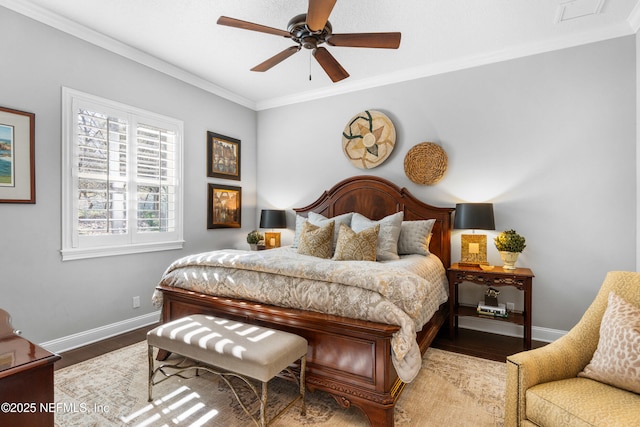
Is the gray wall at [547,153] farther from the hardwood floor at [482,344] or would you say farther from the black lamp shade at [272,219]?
the black lamp shade at [272,219]

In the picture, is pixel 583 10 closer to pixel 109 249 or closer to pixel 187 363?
pixel 187 363

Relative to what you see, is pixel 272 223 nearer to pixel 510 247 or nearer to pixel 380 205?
pixel 380 205

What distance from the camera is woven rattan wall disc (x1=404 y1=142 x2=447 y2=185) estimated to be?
12.2ft

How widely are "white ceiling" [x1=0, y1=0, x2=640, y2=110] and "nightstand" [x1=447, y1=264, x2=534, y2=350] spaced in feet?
7.32

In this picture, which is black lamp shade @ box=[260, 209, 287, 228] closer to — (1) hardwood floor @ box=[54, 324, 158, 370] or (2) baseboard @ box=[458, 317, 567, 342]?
(1) hardwood floor @ box=[54, 324, 158, 370]

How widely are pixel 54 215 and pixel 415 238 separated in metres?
3.37

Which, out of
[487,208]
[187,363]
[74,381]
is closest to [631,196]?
[487,208]

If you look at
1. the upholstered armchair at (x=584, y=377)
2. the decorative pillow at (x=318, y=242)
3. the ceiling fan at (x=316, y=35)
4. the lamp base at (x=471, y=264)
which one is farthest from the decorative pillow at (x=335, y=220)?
the upholstered armchair at (x=584, y=377)

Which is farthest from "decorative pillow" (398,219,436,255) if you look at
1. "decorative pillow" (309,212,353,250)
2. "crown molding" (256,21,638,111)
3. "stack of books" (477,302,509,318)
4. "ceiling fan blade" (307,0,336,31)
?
"ceiling fan blade" (307,0,336,31)

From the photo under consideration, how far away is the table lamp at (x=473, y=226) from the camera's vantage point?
10.5ft

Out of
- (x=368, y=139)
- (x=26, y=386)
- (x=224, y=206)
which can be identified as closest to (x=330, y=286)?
(x=26, y=386)

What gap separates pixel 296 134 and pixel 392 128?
1481 mm

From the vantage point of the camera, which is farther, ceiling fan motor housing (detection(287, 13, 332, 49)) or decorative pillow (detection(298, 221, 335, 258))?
decorative pillow (detection(298, 221, 335, 258))

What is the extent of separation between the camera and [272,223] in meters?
4.64
